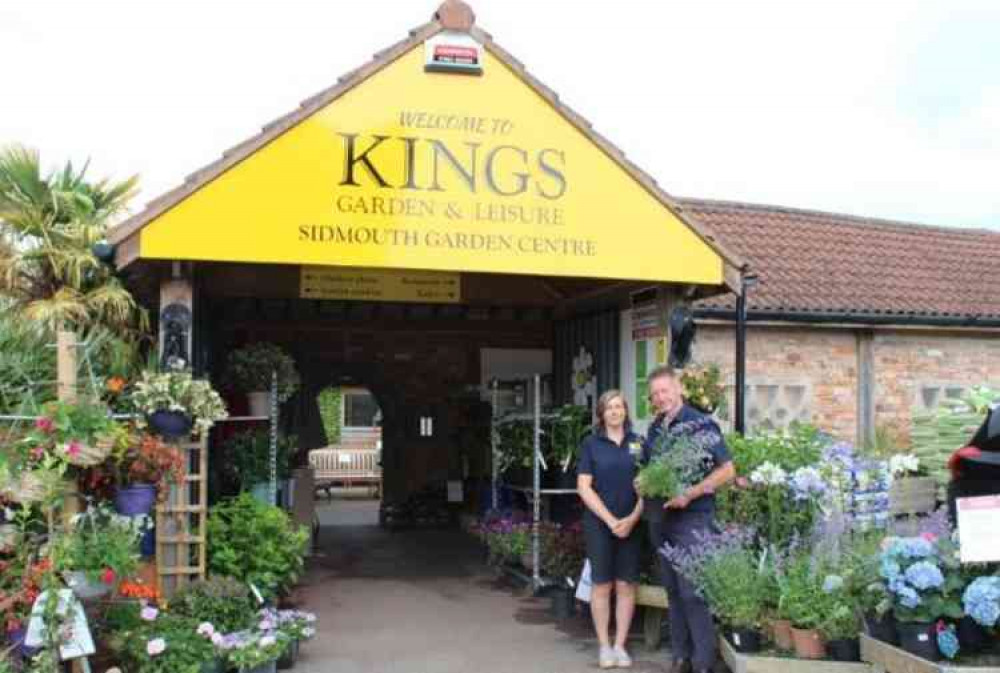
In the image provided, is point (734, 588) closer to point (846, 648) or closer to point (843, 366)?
point (846, 648)

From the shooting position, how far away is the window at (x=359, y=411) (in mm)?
30531

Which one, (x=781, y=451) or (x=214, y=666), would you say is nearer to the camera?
(x=214, y=666)

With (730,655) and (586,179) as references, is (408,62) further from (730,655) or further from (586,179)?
(730,655)

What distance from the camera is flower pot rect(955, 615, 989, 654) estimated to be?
479 cm

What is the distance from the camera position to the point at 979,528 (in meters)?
4.67

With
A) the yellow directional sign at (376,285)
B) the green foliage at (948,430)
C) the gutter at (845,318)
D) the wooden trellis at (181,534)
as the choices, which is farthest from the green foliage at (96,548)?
the gutter at (845,318)

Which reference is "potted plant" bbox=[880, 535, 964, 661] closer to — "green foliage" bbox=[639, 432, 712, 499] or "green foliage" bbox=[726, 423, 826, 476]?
"green foliage" bbox=[639, 432, 712, 499]

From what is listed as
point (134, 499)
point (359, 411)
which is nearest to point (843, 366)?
point (134, 499)

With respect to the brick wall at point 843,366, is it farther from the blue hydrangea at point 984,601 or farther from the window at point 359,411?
the window at point 359,411

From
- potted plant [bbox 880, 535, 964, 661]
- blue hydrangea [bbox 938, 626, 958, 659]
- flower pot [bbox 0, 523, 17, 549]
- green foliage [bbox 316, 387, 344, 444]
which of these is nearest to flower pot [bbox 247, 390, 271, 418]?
flower pot [bbox 0, 523, 17, 549]

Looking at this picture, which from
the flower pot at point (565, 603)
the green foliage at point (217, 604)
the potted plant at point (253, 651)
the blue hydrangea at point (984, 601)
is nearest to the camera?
the blue hydrangea at point (984, 601)

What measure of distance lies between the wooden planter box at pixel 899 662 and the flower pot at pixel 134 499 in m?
4.31

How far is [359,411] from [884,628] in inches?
1036

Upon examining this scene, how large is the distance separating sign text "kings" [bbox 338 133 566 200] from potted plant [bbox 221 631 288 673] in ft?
10.0
